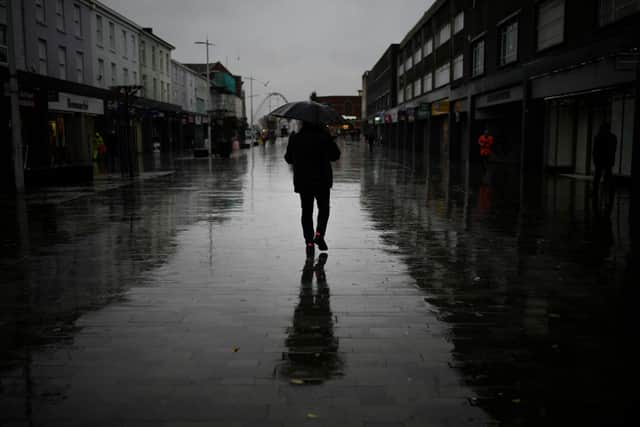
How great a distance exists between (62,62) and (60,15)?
Result: 2478mm

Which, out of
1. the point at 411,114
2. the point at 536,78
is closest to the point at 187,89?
the point at 411,114

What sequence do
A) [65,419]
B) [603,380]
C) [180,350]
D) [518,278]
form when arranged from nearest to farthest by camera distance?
[65,419], [603,380], [180,350], [518,278]

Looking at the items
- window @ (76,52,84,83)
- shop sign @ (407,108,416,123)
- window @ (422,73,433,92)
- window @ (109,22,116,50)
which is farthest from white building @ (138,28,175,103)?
window @ (422,73,433,92)

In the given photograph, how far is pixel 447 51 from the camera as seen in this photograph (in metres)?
39.2

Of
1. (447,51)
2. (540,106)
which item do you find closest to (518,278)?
(540,106)

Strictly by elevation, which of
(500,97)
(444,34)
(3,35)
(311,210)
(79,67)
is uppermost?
(444,34)

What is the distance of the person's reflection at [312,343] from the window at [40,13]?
29.3 m

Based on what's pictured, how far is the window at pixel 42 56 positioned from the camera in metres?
30.3

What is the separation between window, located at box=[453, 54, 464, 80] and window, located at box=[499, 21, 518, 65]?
7299 millimetres

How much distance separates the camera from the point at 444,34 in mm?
40500

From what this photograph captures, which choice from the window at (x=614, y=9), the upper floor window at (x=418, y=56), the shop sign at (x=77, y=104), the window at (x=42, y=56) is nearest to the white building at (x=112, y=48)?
the shop sign at (x=77, y=104)

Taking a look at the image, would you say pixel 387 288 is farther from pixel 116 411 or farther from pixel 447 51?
pixel 447 51

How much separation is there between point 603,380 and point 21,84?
29.1 m

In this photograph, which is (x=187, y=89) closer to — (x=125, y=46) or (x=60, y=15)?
(x=125, y=46)
